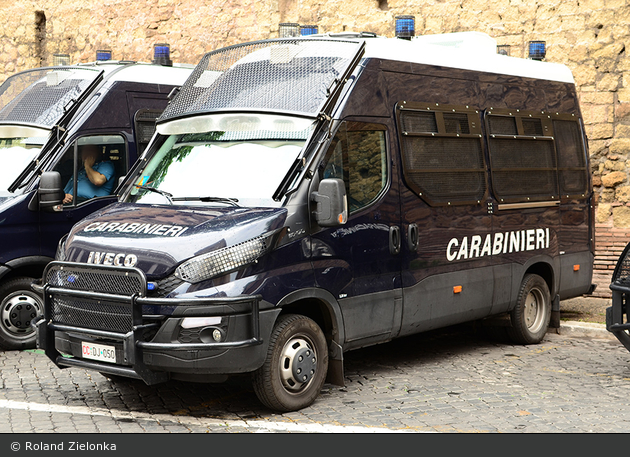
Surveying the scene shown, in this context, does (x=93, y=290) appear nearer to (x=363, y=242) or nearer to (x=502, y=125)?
(x=363, y=242)

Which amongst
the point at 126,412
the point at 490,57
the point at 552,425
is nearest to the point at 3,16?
the point at 490,57

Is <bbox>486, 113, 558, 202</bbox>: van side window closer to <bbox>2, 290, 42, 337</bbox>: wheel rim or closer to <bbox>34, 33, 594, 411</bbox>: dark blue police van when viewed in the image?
<bbox>34, 33, 594, 411</bbox>: dark blue police van

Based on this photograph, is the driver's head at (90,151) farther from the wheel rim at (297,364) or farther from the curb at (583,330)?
the curb at (583,330)

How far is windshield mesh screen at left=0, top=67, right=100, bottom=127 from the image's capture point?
31.2ft

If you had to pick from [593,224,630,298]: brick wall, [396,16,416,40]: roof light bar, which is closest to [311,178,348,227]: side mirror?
[396,16,416,40]: roof light bar

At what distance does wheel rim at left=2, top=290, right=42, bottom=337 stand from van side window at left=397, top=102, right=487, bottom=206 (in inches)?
158

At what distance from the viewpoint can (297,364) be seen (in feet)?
21.9

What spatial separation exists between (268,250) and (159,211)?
1.00m

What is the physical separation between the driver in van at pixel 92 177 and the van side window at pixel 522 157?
155 inches

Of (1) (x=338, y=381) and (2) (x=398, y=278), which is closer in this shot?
(1) (x=338, y=381)

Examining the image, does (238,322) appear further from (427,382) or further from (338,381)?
(427,382)

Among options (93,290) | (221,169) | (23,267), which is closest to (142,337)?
(93,290)

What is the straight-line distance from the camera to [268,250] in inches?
253

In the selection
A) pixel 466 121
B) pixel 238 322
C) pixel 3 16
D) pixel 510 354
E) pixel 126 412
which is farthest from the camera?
pixel 3 16
